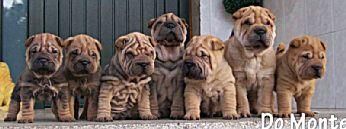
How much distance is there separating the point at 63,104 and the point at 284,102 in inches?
22.3

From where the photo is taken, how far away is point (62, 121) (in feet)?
4.61

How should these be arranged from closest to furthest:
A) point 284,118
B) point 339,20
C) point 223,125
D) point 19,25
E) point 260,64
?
point 223,125 < point 284,118 < point 260,64 < point 339,20 < point 19,25

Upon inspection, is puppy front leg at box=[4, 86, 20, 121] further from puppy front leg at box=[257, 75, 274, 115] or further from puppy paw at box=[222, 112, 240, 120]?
puppy front leg at box=[257, 75, 274, 115]

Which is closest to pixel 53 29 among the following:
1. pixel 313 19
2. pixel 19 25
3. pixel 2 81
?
pixel 19 25

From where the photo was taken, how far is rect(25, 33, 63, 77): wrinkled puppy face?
1.32 meters

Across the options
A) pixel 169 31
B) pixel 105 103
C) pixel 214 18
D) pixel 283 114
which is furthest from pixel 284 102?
pixel 214 18

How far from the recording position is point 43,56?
4.32ft

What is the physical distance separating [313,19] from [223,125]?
1.36m

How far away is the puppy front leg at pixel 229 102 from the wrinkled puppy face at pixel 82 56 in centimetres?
34

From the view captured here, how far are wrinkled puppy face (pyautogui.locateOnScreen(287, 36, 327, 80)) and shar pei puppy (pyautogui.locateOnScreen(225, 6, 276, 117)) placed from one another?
0.22 feet

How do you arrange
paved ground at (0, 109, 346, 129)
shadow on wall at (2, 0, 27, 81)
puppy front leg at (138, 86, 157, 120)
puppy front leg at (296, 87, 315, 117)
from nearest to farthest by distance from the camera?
paved ground at (0, 109, 346, 129) → puppy front leg at (138, 86, 157, 120) → puppy front leg at (296, 87, 315, 117) → shadow on wall at (2, 0, 27, 81)

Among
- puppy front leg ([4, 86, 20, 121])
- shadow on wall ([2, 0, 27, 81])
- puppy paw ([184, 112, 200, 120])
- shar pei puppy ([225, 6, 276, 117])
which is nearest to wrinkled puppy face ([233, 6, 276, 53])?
shar pei puppy ([225, 6, 276, 117])

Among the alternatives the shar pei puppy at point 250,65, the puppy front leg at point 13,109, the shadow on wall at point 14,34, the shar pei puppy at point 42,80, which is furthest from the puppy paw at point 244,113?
the shadow on wall at point 14,34

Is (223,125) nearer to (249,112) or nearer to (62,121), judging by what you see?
(249,112)
